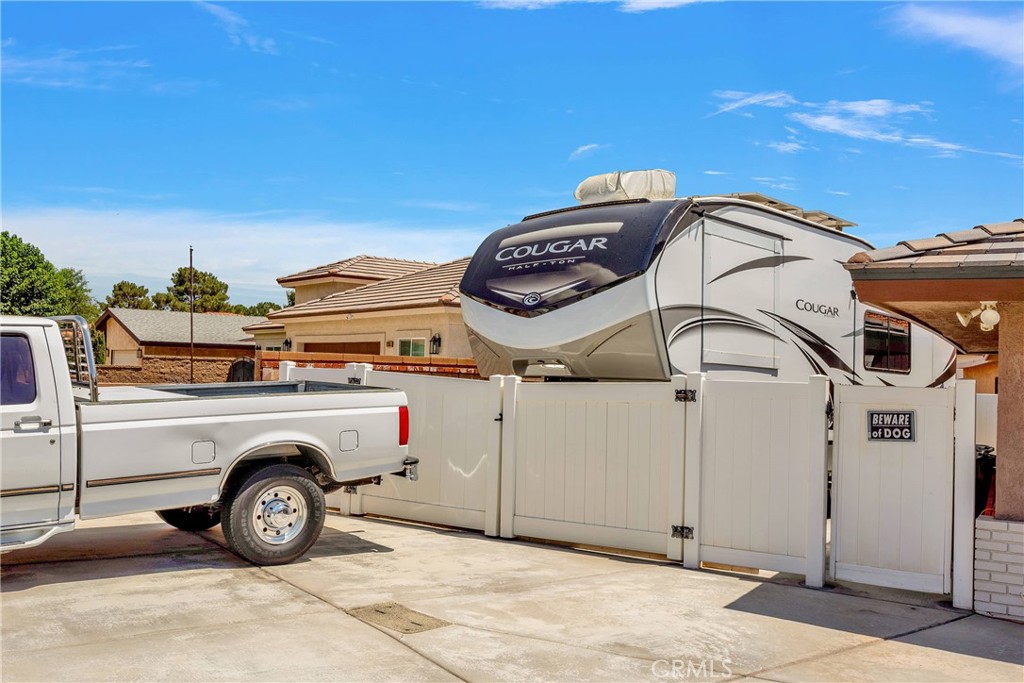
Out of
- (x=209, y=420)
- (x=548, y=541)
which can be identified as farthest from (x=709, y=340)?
(x=209, y=420)

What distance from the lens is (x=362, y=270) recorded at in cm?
2512

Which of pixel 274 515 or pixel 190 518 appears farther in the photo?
pixel 190 518

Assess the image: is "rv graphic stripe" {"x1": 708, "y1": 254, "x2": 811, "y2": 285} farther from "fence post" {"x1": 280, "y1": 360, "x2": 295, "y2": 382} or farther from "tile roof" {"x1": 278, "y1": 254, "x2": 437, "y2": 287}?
"tile roof" {"x1": 278, "y1": 254, "x2": 437, "y2": 287}

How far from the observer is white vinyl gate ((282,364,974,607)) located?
299 inches

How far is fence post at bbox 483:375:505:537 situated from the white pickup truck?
1.19m

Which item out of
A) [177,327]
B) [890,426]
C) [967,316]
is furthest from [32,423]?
[177,327]

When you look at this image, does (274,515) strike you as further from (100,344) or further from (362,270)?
(100,344)

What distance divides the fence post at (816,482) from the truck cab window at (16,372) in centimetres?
635

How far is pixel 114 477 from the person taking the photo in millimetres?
7148

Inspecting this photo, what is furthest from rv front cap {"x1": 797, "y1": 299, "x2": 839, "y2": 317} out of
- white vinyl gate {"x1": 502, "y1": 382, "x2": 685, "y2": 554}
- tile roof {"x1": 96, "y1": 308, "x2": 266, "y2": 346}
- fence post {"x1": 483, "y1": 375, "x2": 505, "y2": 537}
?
tile roof {"x1": 96, "y1": 308, "x2": 266, "y2": 346}

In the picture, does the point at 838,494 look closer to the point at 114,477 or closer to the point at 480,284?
the point at 480,284

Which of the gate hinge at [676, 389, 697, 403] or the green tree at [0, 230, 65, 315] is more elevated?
the green tree at [0, 230, 65, 315]

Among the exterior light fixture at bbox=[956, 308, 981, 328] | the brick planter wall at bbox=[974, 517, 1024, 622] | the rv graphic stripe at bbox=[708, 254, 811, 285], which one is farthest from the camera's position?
the rv graphic stripe at bbox=[708, 254, 811, 285]

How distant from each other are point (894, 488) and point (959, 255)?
2.10m
